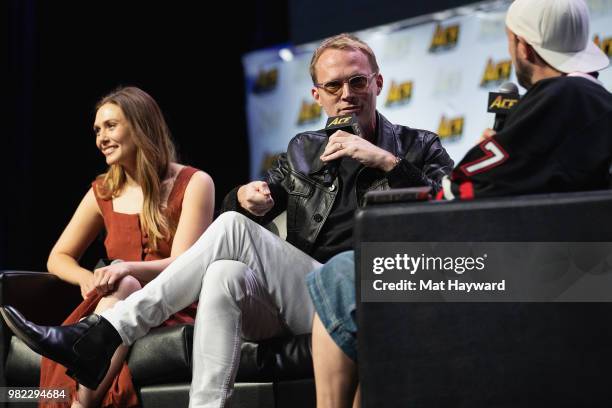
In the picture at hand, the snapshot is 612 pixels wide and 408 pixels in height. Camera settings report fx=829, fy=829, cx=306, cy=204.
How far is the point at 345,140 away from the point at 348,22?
2489mm

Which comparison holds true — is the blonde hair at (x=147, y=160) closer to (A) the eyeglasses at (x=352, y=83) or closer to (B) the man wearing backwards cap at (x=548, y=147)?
(A) the eyeglasses at (x=352, y=83)

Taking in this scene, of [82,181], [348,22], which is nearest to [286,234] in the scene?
[348,22]

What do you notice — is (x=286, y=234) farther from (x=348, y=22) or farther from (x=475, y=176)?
(x=348, y=22)

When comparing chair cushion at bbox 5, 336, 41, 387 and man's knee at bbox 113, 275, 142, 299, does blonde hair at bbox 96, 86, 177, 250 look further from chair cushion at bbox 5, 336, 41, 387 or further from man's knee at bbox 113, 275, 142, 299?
chair cushion at bbox 5, 336, 41, 387

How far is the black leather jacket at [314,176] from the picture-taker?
264 cm

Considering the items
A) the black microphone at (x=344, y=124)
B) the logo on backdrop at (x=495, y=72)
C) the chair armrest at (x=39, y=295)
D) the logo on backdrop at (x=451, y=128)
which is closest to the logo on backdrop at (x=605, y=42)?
the logo on backdrop at (x=495, y=72)

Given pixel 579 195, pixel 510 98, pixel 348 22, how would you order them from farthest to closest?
pixel 348 22, pixel 510 98, pixel 579 195

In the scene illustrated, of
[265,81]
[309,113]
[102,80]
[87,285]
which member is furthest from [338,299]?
[102,80]

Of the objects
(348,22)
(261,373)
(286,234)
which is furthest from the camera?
(348,22)

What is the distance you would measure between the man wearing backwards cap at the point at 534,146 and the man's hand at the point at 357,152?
1.88 feet

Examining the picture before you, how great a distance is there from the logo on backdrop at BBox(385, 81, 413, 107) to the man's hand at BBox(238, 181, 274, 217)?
1907 millimetres

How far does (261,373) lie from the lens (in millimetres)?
2369

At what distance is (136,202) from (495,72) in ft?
6.22

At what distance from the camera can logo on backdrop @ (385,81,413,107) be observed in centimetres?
437
